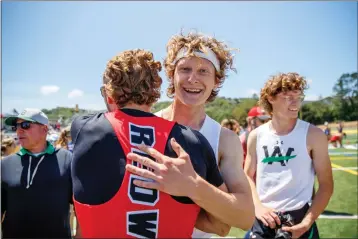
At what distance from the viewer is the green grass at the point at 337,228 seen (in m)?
5.30

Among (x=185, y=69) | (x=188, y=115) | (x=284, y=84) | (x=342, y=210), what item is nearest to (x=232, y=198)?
(x=188, y=115)

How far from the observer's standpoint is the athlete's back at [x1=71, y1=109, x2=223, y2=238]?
1199 mm

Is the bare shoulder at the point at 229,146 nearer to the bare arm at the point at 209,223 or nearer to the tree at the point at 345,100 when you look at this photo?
the bare arm at the point at 209,223

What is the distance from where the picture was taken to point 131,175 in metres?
1.21

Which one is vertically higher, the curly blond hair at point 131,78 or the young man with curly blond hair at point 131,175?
the curly blond hair at point 131,78

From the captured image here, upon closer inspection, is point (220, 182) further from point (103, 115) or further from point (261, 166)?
point (261, 166)

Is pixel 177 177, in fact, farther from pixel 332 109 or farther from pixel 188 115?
pixel 332 109

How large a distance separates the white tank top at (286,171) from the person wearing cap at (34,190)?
7.05 ft

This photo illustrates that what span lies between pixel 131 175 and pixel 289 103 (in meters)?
2.20

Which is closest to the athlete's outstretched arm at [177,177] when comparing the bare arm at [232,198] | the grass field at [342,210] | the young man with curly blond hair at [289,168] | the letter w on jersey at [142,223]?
the bare arm at [232,198]

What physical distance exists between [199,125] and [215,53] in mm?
546

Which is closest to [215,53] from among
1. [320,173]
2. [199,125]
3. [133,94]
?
[199,125]

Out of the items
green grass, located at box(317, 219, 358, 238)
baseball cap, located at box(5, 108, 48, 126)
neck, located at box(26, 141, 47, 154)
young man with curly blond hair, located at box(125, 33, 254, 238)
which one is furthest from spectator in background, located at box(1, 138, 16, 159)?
green grass, located at box(317, 219, 358, 238)

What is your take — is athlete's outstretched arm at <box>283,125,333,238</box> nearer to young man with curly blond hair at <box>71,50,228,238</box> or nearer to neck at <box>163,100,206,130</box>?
neck at <box>163,100,206,130</box>
